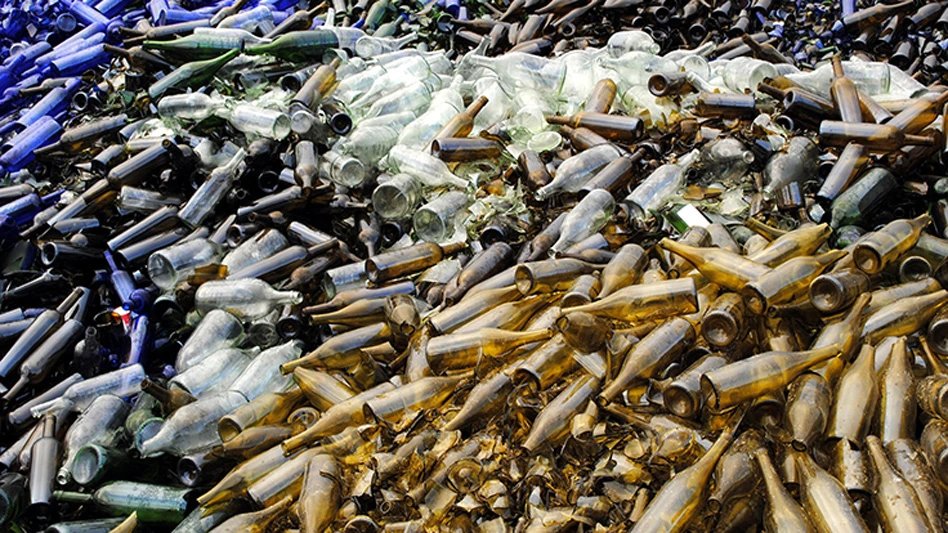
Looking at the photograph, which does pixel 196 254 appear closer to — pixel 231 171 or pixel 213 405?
pixel 231 171

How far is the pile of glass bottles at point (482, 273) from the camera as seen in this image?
6.08 feet

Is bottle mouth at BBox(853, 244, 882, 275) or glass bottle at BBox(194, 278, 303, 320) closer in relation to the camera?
bottle mouth at BBox(853, 244, 882, 275)

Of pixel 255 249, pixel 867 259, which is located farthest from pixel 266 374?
pixel 867 259

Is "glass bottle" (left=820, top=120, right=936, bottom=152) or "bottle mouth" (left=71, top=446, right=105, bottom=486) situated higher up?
"glass bottle" (left=820, top=120, right=936, bottom=152)

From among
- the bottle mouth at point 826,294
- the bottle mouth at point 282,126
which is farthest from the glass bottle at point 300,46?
the bottle mouth at point 826,294

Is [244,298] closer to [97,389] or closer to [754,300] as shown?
[97,389]

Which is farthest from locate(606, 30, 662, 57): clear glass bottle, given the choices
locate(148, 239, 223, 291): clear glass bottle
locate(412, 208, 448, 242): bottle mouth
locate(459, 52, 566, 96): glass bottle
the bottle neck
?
the bottle neck

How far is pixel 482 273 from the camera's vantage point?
9.68 feet

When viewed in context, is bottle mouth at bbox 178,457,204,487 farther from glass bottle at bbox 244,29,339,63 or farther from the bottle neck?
glass bottle at bbox 244,29,339,63

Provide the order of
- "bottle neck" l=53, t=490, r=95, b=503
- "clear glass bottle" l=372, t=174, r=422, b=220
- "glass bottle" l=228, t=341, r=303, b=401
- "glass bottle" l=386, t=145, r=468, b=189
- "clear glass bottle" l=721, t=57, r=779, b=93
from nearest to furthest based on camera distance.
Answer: "bottle neck" l=53, t=490, r=95, b=503
"glass bottle" l=228, t=341, r=303, b=401
"clear glass bottle" l=372, t=174, r=422, b=220
"glass bottle" l=386, t=145, r=468, b=189
"clear glass bottle" l=721, t=57, r=779, b=93

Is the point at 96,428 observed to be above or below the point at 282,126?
below

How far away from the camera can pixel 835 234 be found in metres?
2.79

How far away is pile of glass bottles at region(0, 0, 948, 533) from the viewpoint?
1854mm

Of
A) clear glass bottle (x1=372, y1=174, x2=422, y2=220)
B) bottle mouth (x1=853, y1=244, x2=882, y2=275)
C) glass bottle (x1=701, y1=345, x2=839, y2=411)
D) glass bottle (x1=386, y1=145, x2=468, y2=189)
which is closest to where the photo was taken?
glass bottle (x1=701, y1=345, x2=839, y2=411)
